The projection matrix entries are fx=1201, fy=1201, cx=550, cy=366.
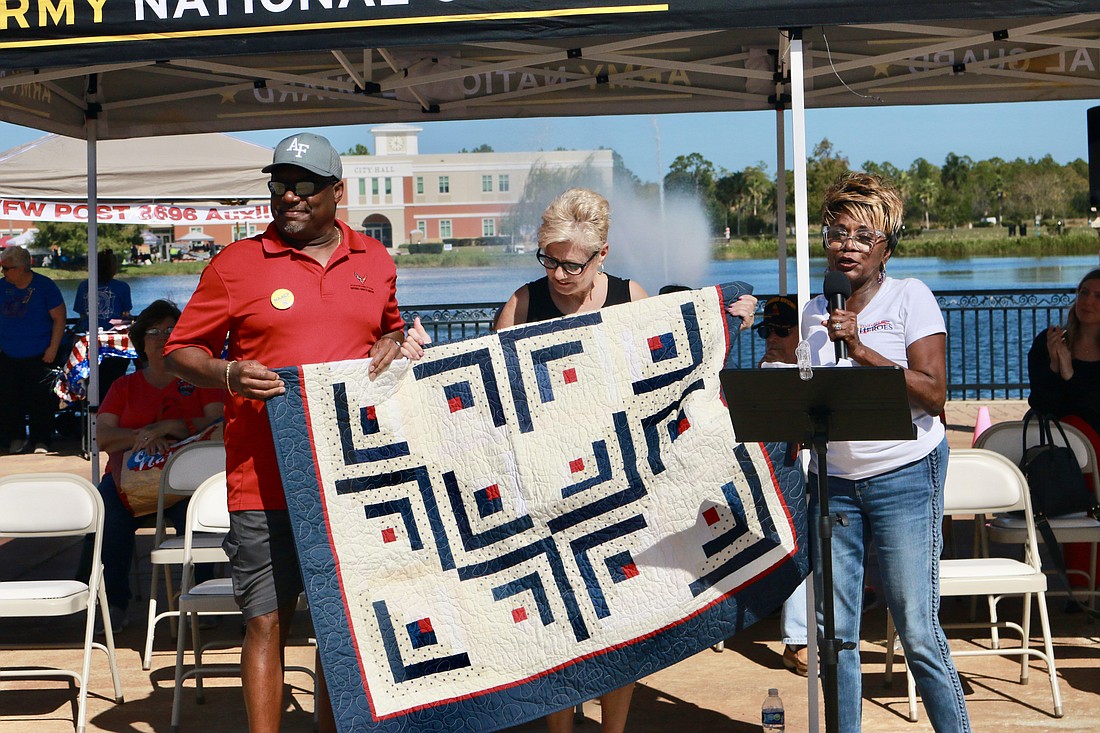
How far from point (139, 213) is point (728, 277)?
35977mm

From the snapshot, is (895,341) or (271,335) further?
(271,335)

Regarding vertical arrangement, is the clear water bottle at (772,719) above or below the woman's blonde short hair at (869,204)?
below

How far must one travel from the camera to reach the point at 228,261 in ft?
11.8

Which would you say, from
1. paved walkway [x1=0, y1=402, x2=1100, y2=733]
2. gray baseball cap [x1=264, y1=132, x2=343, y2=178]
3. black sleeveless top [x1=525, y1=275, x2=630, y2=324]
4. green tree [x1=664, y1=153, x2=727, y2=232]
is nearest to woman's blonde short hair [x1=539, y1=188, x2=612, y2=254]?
black sleeveless top [x1=525, y1=275, x2=630, y2=324]

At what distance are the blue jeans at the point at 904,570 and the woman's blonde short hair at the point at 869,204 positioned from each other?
0.68 metres

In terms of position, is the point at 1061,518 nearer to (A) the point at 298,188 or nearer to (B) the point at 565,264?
(B) the point at 565,264

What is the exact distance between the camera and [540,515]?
3.77 m

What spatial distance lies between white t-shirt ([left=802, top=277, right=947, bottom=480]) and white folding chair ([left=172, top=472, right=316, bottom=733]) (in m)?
2.41

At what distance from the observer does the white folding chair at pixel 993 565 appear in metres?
4.52

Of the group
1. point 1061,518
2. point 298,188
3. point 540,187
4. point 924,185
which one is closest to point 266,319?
point 298,188

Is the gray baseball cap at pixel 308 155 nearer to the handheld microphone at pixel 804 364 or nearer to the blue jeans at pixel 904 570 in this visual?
the handheld microphone at pixel 804 364

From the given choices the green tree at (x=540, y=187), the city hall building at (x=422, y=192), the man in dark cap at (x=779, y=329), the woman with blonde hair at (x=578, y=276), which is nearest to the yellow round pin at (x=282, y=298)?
the woman with blonde hair at (x=578, y=276)

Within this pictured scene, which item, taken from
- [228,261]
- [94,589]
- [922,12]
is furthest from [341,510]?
[922,12]

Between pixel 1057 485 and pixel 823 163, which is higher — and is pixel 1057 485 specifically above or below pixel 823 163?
below
